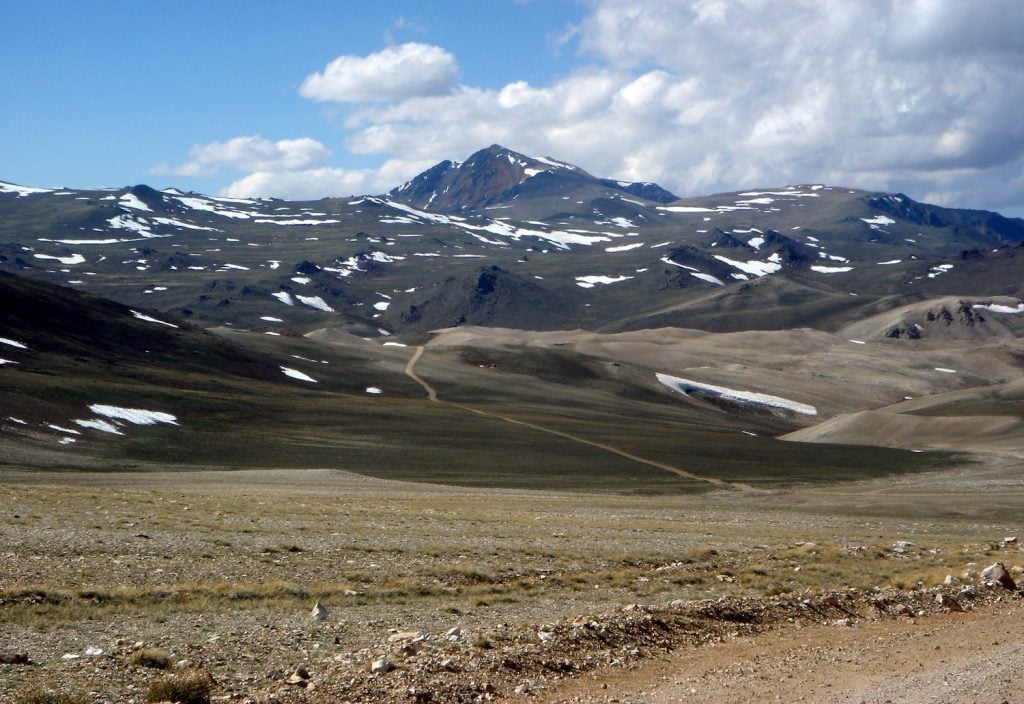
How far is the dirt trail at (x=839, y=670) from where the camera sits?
12797 mm

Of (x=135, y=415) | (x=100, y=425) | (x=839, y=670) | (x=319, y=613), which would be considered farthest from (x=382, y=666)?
(x=135, y=415)

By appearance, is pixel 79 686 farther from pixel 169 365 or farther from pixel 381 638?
pixel 169 365

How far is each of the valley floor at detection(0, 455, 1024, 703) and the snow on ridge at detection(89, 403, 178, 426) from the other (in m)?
38.9

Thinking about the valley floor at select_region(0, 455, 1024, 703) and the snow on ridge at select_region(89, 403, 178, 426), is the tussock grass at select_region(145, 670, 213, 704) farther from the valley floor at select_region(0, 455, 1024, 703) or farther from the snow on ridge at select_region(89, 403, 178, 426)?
the snow on ridge at select_region(89, 403, 178, 426)

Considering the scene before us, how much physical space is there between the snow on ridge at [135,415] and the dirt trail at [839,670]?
2341 inches

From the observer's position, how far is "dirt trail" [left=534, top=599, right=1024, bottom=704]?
42.0ft

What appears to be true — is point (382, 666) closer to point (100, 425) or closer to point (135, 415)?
point (100, 425)

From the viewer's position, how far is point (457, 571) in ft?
65.9

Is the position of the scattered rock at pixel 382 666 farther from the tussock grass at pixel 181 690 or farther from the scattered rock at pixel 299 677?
the tussock grass at pixel 181 690

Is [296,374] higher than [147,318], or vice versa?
[147,318]

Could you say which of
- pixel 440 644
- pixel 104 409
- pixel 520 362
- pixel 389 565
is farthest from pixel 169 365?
pixel 440 644

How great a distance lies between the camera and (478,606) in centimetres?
1736

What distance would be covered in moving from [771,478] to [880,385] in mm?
100077

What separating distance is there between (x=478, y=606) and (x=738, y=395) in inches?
4782
